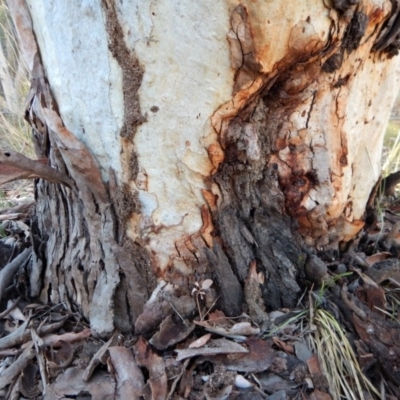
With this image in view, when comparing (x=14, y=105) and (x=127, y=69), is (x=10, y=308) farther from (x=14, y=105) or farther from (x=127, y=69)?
(x=14, y=105)

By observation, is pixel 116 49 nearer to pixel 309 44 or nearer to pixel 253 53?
pixel 253 53

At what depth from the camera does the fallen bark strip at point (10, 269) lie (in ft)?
4.11

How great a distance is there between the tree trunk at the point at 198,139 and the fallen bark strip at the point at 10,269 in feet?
0.48

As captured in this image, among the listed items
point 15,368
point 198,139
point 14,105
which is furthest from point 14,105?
point 198,139

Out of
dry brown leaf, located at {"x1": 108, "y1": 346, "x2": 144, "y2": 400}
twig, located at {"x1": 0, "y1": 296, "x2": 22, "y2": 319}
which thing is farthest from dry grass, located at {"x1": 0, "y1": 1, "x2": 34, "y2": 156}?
dry brown leaf, located at {"x1": 108, "y1": 346, "x2": 144, "y2": 400}

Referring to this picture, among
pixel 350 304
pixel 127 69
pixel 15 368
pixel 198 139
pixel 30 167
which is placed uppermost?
pixel 127 69

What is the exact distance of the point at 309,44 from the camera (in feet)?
2.78

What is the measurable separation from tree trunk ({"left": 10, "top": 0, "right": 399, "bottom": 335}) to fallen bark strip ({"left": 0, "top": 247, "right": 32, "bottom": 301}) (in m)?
0.15

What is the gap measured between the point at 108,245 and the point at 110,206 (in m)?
0.11

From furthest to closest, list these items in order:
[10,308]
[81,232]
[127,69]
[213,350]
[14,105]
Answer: [14,105]
[10,308]
[81,232]
[213,350]
[127,69]

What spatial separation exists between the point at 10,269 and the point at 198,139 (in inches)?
31.4

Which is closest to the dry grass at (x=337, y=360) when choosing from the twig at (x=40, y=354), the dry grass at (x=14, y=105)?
the twig at (x=40, y=354)

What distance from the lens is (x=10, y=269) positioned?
4.22 feet

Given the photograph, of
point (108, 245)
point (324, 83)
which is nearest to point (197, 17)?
point (324, 83)
